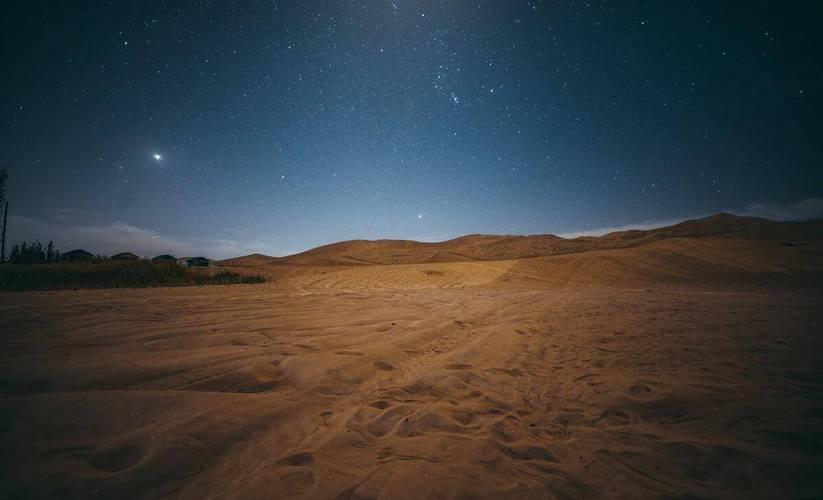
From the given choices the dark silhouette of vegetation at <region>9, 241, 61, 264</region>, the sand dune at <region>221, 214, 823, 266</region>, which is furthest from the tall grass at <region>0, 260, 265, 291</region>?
the sand dune at <region>221, 214, 823, 266</region>

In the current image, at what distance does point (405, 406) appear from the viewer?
2.33m

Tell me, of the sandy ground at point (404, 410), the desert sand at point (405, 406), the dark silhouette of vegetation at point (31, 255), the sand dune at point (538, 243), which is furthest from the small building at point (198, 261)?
the sandy ground at point (404, 410)

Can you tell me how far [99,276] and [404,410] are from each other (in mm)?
11893

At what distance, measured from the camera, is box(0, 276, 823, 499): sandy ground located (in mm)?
1545

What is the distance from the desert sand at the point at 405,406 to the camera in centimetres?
155

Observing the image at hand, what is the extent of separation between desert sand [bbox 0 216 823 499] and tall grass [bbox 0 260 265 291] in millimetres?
5116

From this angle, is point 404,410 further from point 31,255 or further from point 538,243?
point 538,243

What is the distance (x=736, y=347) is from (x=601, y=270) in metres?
10.5

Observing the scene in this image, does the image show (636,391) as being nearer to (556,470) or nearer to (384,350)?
(556,470)

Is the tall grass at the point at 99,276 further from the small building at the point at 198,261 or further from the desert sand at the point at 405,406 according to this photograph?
the small building at the point at 198,261

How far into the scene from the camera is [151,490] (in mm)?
1435

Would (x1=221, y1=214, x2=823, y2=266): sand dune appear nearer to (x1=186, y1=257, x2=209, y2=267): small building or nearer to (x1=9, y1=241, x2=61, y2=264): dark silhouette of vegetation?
(x1=186, y1=257, x2=209, y2=267): small building

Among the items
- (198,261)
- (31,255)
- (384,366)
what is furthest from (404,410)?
(198,261)

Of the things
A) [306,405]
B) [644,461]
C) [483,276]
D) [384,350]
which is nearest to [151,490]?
[306,405]
